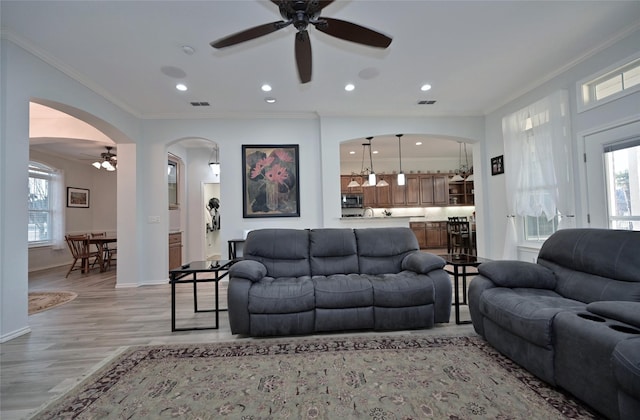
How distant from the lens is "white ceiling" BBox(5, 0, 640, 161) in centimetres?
273

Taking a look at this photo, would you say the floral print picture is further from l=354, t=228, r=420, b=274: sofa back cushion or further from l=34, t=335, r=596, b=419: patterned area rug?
l=34, t=335, r=596, b=419: patterned area rug

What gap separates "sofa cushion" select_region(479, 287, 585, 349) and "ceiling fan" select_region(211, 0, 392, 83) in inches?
85.8

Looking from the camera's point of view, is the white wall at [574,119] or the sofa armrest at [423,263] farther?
the white wall at [574,119]

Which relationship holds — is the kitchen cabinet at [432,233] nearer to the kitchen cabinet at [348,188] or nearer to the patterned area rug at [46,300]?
the kitchen cabinet at [348,188]

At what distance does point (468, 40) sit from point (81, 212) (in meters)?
9.90

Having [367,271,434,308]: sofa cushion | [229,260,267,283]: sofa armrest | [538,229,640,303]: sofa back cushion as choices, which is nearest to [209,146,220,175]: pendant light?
[229,260,267,283]: sofa armrest

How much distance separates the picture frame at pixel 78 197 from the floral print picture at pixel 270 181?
587cm

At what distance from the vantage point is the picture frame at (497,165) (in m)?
5.14

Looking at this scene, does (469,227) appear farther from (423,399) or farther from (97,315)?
(97,315)

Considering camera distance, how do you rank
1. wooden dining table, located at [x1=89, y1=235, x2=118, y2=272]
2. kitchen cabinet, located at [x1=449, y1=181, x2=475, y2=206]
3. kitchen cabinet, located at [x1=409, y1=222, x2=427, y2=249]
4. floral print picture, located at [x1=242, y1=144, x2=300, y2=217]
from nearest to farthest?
floral print picture, located at [x1=242, y1=144, x2=300, y2=217]
wooden dining table, located at [x1=89, y1=235, x2=118, y2=272]
kitchen cabinet, located at [x1=409, y1=222, x2=427, y2=249]
kitchen cabinet, located at [x1=449, y1=181, x2=475, y2=206]

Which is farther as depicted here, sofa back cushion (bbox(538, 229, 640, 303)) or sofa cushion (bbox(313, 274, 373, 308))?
sofa cushion (bbox(313, 274, 373, 308))

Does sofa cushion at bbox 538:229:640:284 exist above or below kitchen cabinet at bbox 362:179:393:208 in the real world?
below

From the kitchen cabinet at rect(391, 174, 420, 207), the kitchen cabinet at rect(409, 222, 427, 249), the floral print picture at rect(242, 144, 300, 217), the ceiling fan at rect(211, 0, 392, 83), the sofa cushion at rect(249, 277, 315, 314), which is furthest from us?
the kitchen cabinet at rect(391, 174, 420, 207)

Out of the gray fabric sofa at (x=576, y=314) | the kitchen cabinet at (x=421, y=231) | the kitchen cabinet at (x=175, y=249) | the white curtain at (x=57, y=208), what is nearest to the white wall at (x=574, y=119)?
the gray fabric sofa at (x=576, y=314)
